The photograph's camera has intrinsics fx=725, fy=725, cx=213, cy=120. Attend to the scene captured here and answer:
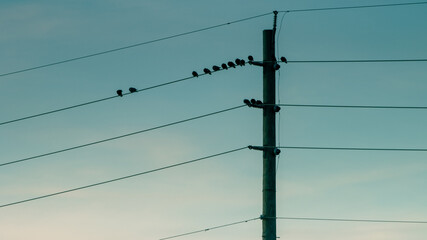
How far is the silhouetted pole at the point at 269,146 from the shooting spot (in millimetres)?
20984

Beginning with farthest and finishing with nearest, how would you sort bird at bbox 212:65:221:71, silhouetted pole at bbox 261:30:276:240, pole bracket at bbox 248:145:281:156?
bird at bbox 212:65:221:71 < pole bracket at bbox 248:145:281:156 < silhouetted pole at bbox 261:30:276:240

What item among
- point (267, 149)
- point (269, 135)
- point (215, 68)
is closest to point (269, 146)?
point (267, 149)

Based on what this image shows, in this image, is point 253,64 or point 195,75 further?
point 195,75

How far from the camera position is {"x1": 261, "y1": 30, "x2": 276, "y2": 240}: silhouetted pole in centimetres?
2098

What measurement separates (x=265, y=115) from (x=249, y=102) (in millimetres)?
632

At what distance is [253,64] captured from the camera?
73.3 feet

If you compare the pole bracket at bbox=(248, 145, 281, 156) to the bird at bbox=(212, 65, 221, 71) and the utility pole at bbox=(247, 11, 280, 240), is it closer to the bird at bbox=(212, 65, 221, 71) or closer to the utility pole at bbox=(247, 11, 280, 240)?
the utility pole at bbox=(247, 11, 280, 240)

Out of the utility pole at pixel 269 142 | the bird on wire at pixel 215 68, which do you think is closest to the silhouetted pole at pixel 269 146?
the utility pole at pixel 269 142

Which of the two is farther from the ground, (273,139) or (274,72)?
(274,72)

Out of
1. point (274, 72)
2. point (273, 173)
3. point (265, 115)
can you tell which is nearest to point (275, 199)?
point (273, 173)

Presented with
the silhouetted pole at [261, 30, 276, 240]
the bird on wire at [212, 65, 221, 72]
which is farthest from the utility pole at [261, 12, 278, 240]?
the bird on wire at [212, 65, 221, 72]

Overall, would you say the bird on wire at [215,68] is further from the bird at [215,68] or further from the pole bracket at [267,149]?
the pole bracket at [267,149]

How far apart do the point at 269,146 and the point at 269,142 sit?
12cm

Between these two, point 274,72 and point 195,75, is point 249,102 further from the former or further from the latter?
point 195,75
